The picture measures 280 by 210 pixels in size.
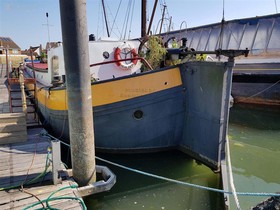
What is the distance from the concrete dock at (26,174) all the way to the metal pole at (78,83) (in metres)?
0.36

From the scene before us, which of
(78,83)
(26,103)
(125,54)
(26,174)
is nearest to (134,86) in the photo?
(125,54)

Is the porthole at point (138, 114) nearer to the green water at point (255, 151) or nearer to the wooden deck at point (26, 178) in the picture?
the wooden deck at point (26, 178)

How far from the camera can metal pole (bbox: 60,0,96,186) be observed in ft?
10.9

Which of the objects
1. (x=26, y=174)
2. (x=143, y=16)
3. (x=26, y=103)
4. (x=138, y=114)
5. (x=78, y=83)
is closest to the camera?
(x=78, y=83)

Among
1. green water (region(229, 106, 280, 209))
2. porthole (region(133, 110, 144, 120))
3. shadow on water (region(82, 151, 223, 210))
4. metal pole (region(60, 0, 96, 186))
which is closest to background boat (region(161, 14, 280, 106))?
green water (region(229, 106, 280, 209))

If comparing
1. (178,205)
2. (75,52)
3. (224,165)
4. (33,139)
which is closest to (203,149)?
(224,165)

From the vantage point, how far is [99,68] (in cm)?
619

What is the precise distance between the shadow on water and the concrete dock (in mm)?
768

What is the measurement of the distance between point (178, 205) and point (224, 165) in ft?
3.90

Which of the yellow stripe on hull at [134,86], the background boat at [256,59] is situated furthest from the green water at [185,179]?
the background boat at [256,59]

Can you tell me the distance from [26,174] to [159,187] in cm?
222

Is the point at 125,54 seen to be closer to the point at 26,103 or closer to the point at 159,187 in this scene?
the point at 159,187

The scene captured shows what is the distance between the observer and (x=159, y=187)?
449cm

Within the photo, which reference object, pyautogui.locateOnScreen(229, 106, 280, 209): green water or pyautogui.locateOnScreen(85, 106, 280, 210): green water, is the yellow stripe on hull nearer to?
pyautogui.locateOnScreen(85, 106, 280, 210): green water
